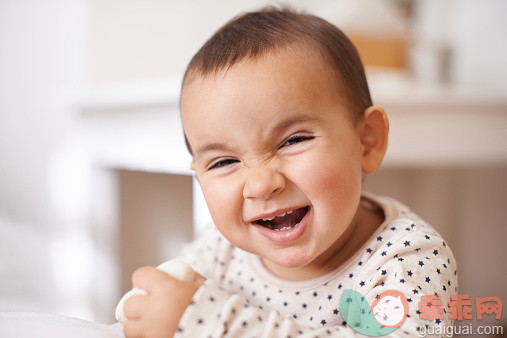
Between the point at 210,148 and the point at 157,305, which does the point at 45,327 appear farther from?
the point at 210,148

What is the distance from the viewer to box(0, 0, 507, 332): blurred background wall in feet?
3.64

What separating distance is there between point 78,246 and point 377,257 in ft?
3.44

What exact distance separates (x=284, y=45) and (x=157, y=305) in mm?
356

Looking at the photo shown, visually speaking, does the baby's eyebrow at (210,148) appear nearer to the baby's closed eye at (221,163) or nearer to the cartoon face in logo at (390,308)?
the baby's closed eye at (221,163)

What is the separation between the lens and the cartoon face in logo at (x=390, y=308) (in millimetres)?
482

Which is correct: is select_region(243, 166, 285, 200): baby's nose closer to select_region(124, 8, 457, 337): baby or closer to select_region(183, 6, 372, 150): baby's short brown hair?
select_region(124, 8, 457, 337): baby

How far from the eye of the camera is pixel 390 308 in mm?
495

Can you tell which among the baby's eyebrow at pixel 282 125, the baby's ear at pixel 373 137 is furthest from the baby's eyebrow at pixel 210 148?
the baby's ear at pixel 373 137

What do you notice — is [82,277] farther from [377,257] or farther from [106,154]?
[377,257]

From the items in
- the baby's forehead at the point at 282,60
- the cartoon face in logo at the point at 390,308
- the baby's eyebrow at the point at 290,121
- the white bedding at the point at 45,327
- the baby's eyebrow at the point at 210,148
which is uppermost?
the baby's forehead at the point at 282,60

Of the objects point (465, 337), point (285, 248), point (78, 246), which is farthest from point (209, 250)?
point (465, 337)

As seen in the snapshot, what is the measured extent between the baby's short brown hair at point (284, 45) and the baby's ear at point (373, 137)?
0.06 feet

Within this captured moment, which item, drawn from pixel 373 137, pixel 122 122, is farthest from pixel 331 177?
pixel 122 122

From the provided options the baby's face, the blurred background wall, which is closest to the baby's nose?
the baby's face
